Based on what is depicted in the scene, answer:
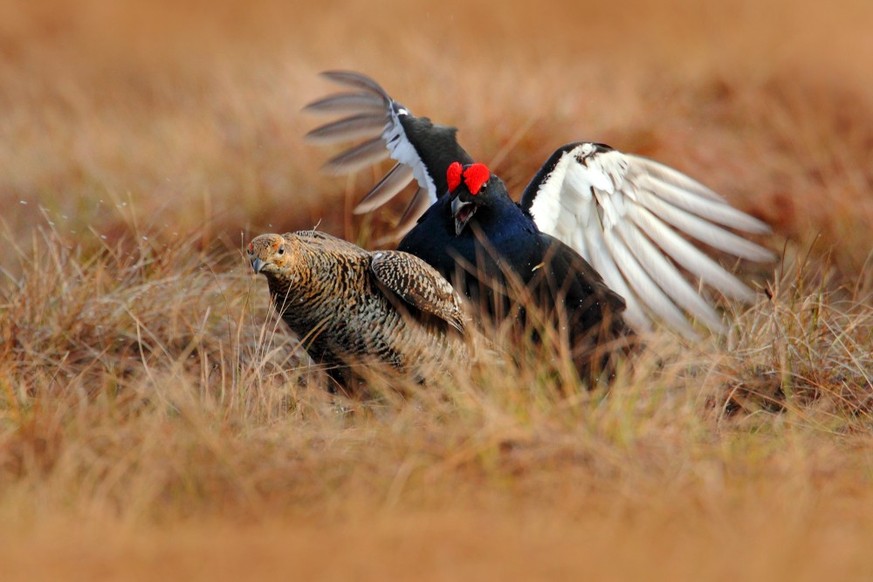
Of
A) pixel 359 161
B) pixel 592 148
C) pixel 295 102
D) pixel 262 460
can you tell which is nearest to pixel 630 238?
pixel 592 148

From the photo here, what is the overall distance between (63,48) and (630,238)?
7.59 meters

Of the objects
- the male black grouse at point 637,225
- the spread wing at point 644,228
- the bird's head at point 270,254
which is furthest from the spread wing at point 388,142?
the bird's head at point 270,254

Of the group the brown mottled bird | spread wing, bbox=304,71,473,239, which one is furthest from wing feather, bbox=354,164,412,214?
the brown mottled bird

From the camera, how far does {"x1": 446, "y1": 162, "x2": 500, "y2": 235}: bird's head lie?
5.41m

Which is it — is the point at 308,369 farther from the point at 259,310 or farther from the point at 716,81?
the point at 716,81

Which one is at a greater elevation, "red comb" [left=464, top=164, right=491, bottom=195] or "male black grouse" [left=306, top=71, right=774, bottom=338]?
Answer: "red comb" [left=464, top=164, right=491, bottom=195]

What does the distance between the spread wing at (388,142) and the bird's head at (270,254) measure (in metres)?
1.51

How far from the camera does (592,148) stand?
5562mm

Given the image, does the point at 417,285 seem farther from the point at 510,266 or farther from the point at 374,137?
the point at 374,137

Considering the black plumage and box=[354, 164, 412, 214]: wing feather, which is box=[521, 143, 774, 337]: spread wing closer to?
the black plumage

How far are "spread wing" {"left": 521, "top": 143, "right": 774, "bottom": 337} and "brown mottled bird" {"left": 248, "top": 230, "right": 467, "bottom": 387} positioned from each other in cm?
80

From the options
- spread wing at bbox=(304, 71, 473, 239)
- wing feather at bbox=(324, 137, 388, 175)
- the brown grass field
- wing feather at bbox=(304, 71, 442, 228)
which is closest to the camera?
the brown grass field

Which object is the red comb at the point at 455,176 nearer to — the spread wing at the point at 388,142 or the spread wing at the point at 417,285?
the spread wing at the point at 417,285

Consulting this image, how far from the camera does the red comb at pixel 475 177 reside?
540cm
